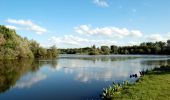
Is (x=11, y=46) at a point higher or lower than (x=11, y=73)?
higher

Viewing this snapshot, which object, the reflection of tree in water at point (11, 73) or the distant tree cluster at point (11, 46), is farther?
the distant tree cluster at point (11, 46)

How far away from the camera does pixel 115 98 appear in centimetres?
2122

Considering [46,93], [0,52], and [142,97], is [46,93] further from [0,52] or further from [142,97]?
[0,52]

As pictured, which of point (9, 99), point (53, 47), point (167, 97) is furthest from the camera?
point (53, 47)

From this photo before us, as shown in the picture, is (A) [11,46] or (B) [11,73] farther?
(A) [11,46]

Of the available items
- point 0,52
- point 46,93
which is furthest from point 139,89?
point 0,52

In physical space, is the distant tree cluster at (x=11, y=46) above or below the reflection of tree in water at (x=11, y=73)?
above

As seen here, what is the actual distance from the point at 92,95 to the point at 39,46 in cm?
10966

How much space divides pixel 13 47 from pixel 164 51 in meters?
125

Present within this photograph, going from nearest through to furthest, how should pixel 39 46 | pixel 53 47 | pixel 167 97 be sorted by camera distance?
1. pixel 167 97
2. pixel 39 46
3. pixel 53 47

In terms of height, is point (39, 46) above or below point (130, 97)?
above

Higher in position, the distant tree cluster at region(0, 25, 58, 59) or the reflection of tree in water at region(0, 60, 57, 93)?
the distant tree cluster at region(0, 25, 58, 59)

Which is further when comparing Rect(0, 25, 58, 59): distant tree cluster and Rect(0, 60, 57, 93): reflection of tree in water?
Rect(0, 25, 58, 59): distant tree cluster

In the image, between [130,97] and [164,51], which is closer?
[130,97]
